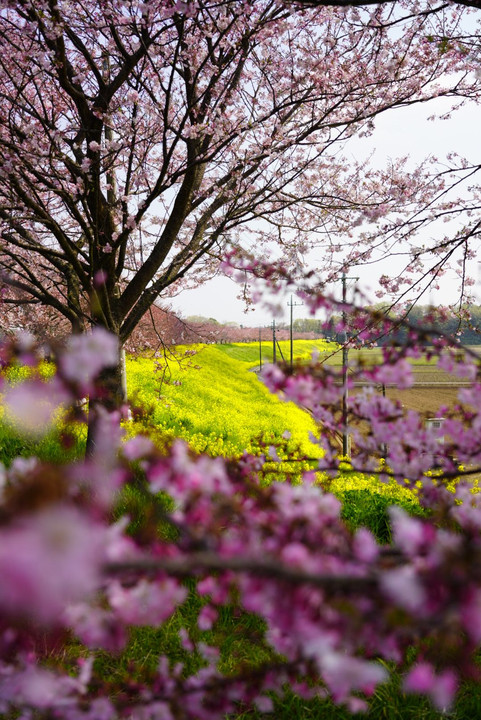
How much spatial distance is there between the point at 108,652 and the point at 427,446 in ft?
11.5

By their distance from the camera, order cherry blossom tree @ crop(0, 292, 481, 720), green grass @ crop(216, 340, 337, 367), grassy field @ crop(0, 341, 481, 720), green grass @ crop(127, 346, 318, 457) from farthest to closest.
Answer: green grass @ crop(216, 340, 337, 367) → green grass @ crop(127, 346, 318, 457) → grassy field @ crop(0, 341, 481, 720) → cherry blossom tree @ crop(0, 292, 481, 720)

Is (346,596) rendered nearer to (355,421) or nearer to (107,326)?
(355,421)

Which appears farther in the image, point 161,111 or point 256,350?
point 256,350

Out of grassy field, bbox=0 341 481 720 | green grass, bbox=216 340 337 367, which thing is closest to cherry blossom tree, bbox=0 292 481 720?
grassy field, bbox=0 341 481 720

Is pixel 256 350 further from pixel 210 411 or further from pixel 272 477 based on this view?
pixel 272 477

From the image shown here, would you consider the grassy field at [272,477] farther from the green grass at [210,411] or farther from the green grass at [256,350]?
the green grass at [256,350]

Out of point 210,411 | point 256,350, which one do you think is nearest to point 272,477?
point 210,411

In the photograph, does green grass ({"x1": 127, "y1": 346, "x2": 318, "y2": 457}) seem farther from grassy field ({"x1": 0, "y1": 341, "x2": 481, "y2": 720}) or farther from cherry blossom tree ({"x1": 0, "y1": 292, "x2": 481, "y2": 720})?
cherry blossom tree ({"x1": 0, "y1": 292, "x2": 481, "y2": 720})

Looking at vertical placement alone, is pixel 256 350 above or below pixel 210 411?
above

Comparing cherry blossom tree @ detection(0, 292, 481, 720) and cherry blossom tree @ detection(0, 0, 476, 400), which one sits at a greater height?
cherry blossom tree @ detection(0, 0, 476, 400)

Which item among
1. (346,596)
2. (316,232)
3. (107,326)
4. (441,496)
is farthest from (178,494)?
(316,232)

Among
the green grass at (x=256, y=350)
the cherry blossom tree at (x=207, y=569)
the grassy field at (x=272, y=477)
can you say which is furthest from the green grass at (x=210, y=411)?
the green grass at (x=256, y=350)

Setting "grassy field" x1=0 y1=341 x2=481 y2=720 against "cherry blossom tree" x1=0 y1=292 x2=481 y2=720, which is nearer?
"cherry blossom tree" x1=0 y1=292 x2=481 y2=720

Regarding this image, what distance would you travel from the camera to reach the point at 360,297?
2.08 m
